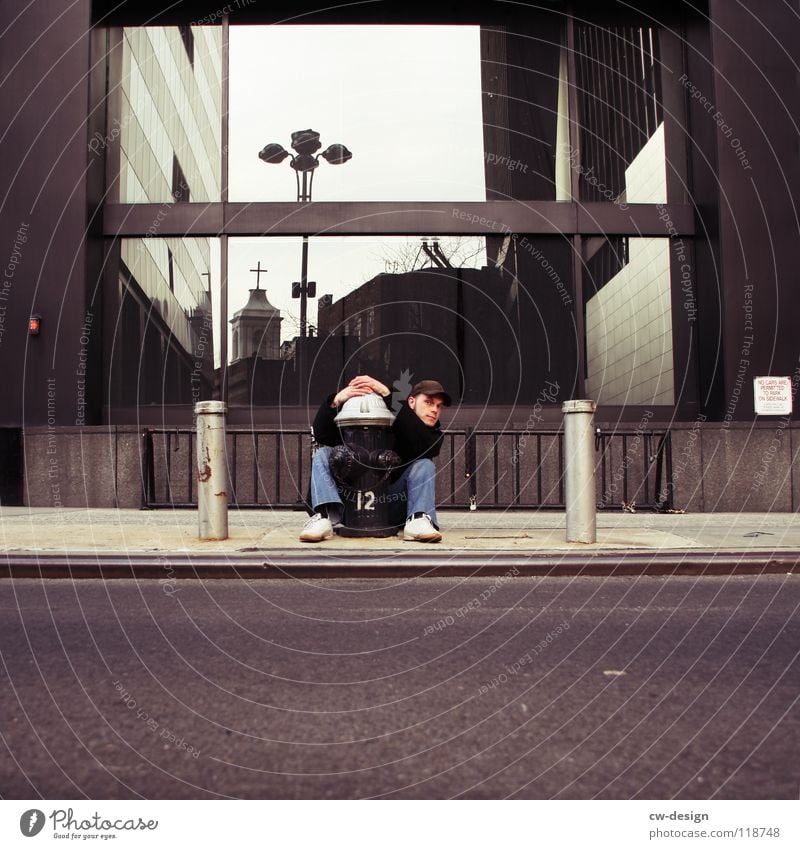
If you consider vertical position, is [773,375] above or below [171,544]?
above

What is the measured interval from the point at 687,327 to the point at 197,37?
27.2 feet

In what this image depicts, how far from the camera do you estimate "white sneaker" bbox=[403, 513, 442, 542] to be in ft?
23.1

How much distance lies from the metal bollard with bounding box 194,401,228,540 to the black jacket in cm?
81

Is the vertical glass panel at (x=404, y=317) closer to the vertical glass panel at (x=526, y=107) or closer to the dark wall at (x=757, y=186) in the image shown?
the vertical glass panel at (x=526, y=107)

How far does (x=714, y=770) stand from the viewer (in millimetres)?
2346

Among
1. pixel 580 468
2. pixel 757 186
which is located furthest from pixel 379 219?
pixel 580 468


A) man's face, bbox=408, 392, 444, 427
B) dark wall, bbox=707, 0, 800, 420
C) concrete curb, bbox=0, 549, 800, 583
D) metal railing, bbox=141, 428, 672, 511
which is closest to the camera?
concrete curb, bbox=0, 549, 800, 583

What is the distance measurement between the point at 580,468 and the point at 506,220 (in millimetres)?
6037

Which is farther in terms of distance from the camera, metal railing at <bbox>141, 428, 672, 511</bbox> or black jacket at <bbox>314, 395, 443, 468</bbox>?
metal railing at <bbox>141, 428, 672, 511</bbox>

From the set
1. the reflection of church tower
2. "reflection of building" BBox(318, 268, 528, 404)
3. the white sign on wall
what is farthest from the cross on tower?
the white sign on wall

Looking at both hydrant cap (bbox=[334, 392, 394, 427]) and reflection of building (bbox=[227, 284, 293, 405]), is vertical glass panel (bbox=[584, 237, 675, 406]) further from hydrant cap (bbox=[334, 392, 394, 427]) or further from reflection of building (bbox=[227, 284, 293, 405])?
hydrant cap (bbox=[334, 392, 394, 427])

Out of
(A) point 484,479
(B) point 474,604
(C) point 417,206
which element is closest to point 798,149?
(C) point 417,206

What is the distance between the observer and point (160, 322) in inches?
478

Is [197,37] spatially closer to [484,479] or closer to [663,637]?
[484,479]
